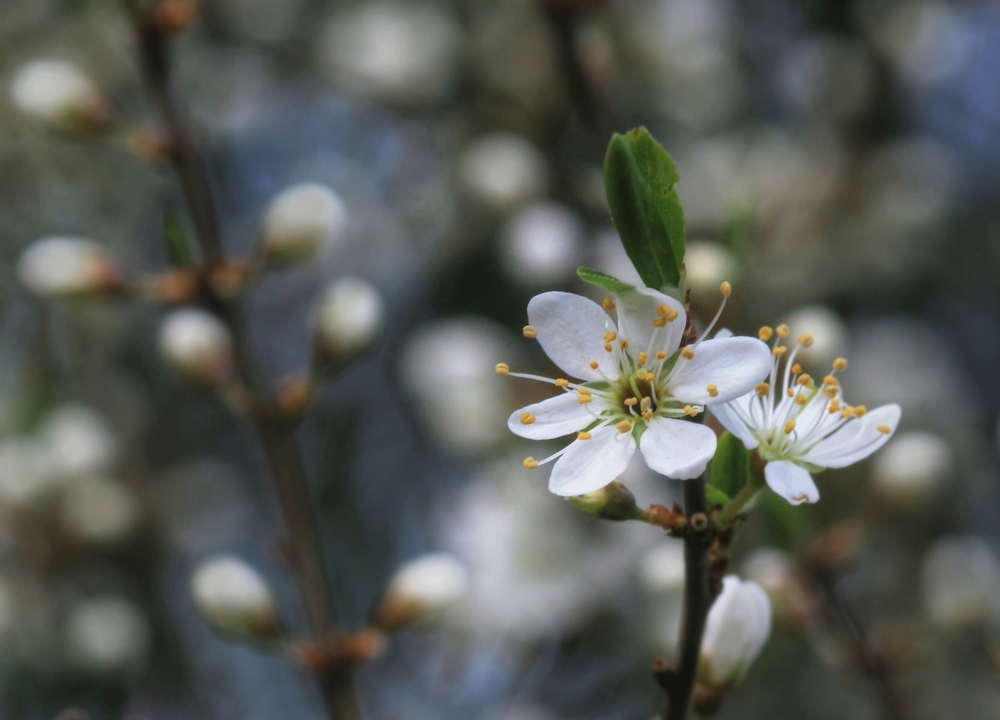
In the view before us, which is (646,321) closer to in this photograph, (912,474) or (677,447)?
(677,447)

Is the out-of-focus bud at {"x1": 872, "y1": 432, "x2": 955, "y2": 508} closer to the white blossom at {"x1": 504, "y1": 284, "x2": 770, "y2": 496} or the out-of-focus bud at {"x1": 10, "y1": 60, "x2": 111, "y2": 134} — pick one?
the white blossom at {"x1": 504, "y1": 284, "x2": 770, "y2": 496}

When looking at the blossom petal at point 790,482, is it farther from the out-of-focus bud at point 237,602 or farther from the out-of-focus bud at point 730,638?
the out-of-focus bud at point 237,602

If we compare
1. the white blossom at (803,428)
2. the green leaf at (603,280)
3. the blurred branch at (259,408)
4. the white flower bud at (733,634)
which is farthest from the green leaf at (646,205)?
the blurred branch at (259,408)

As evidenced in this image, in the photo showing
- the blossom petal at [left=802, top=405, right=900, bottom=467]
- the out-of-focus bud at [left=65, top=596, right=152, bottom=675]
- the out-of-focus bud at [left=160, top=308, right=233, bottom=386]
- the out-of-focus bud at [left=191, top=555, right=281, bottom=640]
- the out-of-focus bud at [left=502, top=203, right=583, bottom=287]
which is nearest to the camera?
the blossom petal at [left=802, top=405, right=900, bottom=467]

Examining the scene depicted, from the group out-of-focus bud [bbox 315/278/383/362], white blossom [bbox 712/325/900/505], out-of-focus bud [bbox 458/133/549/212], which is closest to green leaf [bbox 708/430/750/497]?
white blossom [bbox 712/325/900/505]

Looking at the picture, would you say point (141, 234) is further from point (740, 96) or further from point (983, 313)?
point (983, 313)

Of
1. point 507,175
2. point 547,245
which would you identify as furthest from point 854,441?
point 507,175

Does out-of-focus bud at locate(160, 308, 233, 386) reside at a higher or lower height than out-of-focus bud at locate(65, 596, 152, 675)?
higher
